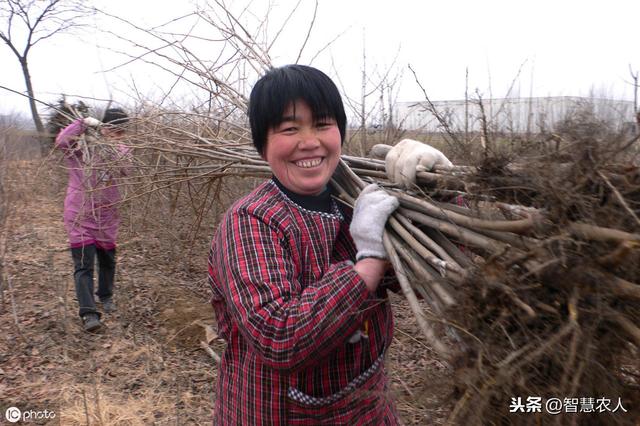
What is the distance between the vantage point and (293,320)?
101cm

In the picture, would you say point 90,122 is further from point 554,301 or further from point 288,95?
point 554,301

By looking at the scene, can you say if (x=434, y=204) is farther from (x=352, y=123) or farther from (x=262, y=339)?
(x=352, y=123)

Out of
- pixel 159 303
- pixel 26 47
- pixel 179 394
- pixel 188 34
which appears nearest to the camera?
pixel 188 34

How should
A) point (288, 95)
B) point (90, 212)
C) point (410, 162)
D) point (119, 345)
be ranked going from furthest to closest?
point (119, 345)
point (90, 212)
point (410, 162)
point (288, 95)

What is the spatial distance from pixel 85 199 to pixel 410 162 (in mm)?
2795

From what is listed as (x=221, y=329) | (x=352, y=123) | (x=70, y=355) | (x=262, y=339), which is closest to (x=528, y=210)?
(x=262, y=339)

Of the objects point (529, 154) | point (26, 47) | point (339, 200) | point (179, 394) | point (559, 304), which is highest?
point (26, 47)

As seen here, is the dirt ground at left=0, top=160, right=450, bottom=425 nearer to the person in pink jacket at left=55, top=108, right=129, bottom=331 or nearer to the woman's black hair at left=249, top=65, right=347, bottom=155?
the person in pink jacket at left=55, top=108, right=129, bottom=331

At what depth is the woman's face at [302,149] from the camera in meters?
1.23

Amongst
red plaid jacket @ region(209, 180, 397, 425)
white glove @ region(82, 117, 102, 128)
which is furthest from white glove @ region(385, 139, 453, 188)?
white glove @ region(82, 117, 102, 128)

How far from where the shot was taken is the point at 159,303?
4.87 metres

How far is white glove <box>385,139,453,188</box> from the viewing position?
53.4 inches

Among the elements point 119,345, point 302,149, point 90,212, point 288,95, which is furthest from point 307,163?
point 119,345

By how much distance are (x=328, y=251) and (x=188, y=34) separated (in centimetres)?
156
